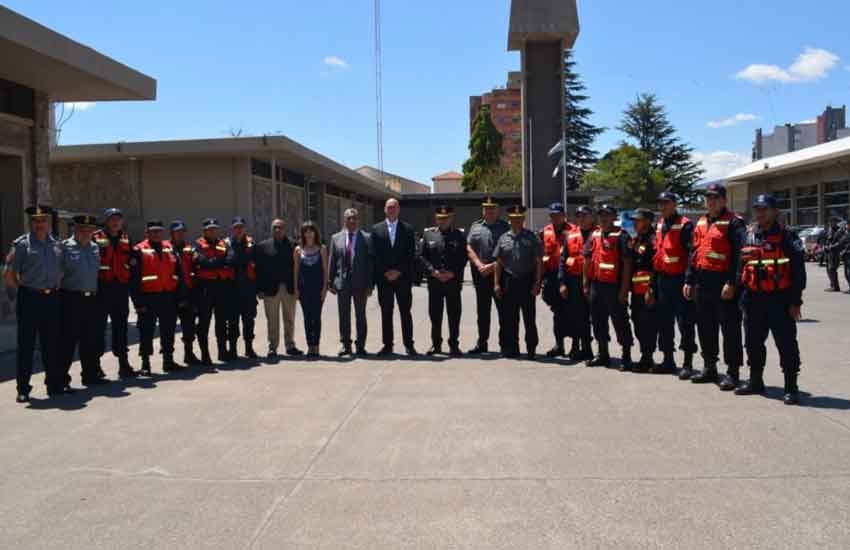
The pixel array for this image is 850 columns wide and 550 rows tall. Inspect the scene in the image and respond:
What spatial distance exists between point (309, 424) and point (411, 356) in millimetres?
3769

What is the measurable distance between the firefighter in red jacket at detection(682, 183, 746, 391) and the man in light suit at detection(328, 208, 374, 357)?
14.2 feet

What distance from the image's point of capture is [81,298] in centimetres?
846

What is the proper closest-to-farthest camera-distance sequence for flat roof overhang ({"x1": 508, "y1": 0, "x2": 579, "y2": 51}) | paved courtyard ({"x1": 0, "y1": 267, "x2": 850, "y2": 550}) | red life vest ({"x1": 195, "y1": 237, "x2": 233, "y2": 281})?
paved courtyard ({"x1": 0, "y1": 267, "x2": 850, "y2": 550}), red life vest ({"x1": 195, "y1": 237, "x2": 233, "y2": 281}), flat roof overhang ({"x1": 508, "y1": 0, "x2": 579, "y2": 51})

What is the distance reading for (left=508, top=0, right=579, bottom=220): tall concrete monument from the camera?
3925 centimetres

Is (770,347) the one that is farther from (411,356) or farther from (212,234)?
(212,234)

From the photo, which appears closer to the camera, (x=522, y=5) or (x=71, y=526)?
(x=71, y=526)

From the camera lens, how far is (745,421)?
20.8 feet

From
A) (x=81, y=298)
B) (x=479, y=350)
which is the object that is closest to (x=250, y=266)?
(x=81, y=298)

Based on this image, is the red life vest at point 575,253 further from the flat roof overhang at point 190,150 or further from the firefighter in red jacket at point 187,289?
the flat roof overhang at point 190,150

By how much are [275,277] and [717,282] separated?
568 centimetres

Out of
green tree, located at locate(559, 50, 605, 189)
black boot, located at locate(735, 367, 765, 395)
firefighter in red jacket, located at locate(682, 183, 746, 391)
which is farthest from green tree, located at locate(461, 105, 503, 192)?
black boot, located at locate(735, 367, 765, 395)

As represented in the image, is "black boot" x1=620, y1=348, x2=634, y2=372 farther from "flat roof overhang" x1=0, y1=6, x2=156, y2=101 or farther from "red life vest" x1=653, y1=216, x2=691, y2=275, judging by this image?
"flat roof overhang" x1=0, y1=6, x2=156, y2=101

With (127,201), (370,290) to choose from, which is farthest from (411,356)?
(127,201)

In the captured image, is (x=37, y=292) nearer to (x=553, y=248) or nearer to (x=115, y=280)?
(x=115, y=280)
